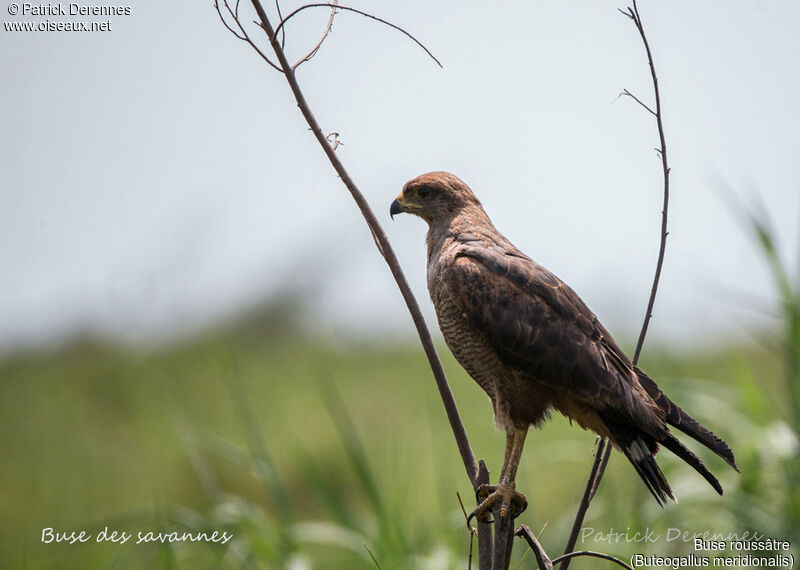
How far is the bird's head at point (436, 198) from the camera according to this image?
3.36m

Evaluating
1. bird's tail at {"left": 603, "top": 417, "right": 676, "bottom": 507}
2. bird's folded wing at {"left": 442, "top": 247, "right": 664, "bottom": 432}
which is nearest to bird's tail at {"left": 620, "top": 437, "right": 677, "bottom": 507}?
bird's tail at {"left": 603, "top": 417, "right": 676, "bottom": 507}

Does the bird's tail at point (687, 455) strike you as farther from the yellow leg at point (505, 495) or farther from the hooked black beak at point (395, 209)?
the hooked black beak at point (395, 209)

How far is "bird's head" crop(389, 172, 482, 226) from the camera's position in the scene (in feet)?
11.0

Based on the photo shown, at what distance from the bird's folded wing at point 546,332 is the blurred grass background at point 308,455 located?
2.57 ft

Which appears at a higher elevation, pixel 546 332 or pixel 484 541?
pixel 546 332

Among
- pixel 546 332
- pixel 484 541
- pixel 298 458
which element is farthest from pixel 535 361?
pixel 298 458

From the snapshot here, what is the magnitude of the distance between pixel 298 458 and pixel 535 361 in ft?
7.45

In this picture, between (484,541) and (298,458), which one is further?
(298,458)

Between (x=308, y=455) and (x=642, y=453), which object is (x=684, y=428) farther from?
A: (x=308, y=455)

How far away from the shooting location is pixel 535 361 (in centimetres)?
267

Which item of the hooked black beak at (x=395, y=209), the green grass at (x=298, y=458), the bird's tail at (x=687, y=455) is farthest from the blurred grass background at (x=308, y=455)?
the hooked black beak at (x=395, y=209)

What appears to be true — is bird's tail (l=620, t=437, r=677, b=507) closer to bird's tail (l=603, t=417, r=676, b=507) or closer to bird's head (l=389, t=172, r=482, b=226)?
bird's tail (l=603, t=417, r=676, b=507)

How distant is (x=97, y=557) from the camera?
4965 mm

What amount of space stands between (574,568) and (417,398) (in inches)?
93.6
